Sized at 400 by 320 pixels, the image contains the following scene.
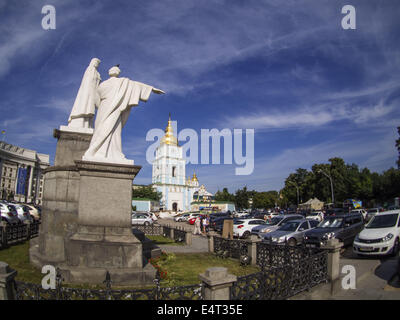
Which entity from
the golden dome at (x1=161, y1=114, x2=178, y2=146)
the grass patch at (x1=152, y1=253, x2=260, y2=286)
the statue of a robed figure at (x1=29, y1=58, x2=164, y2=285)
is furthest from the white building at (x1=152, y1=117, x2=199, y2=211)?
the statue of a robed figure at (x1=29, y1=58, x2=164, y2=285)

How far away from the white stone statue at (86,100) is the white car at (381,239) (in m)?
10.2

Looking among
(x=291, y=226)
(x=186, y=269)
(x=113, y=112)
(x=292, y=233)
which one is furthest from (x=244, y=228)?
(x=113, y=112)

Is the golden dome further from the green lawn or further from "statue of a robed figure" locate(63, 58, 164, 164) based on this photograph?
"statue of a robed figure" locate(63, 58, 164, 164)

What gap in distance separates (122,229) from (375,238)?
8.80 m

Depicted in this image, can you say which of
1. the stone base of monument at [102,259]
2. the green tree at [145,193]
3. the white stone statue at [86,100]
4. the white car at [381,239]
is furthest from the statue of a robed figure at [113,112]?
the green tree at [145,193]

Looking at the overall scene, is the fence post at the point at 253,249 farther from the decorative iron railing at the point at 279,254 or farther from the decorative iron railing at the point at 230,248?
the decorative iron railing at the point at 230,248

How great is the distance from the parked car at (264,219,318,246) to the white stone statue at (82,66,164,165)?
357 inches

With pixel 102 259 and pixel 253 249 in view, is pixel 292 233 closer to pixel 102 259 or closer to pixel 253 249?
pixel 253 249

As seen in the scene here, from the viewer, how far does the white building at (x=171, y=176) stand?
70438 millimetres
